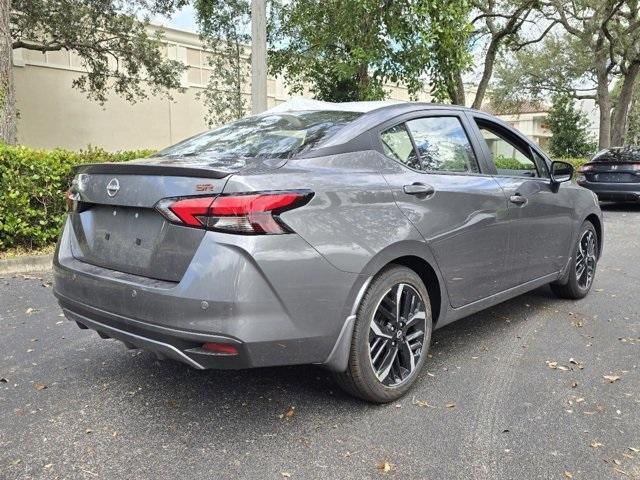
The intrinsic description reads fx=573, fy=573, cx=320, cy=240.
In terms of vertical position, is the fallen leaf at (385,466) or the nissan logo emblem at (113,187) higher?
the nissan logo emblem at (113,187)

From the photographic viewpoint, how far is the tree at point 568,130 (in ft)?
98.4

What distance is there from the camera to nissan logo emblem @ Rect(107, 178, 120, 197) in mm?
2822

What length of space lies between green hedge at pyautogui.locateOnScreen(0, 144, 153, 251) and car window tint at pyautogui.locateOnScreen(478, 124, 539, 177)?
179 inches

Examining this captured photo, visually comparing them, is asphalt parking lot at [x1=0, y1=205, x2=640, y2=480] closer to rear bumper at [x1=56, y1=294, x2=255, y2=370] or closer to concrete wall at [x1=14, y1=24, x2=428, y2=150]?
rear bumper at [x1=56, y1=294, x2=255, y2=370]

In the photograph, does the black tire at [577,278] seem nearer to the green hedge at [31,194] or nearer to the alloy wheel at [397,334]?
the alloy wheel at [397,334]

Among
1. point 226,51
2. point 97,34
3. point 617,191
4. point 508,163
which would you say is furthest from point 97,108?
point 508,163

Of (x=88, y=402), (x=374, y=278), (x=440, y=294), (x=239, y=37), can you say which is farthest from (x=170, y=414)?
(x=239, y=37)

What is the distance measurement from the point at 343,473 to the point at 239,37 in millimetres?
15076

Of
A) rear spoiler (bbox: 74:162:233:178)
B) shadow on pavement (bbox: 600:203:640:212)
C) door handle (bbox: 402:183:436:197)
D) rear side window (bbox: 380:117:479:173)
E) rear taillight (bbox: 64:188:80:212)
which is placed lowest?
shadow on pavement (bbox: 600:203:640:212)

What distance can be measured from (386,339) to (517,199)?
164 centimetres

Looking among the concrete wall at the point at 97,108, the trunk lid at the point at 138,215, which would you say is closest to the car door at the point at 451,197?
the trunk lid at the point at 138,215

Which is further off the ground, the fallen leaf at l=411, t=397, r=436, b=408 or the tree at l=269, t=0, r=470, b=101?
the tree at l=269, t=0, r=470, b=101

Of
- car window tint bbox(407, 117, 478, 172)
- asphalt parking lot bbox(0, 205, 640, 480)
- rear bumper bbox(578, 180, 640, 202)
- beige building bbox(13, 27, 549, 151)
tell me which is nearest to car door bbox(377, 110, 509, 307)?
car window tint bbox(407, 117, 478, 172)

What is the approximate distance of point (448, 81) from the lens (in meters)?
10.5
